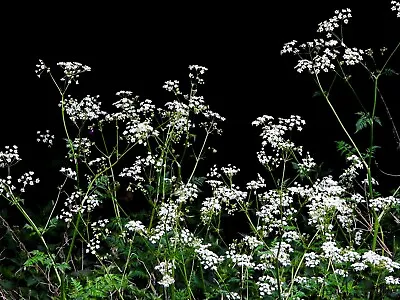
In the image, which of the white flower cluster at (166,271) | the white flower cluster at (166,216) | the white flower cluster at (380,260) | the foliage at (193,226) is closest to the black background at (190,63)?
the foliage at (193,226)

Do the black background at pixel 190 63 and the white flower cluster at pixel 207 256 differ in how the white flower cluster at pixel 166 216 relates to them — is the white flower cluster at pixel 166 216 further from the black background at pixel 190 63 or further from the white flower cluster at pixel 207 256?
the black background at pixel 190 63

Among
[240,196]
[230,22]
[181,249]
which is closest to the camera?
[181,249]

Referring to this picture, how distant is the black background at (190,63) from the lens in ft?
22.6

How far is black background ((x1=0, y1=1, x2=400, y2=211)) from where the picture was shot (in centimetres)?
689

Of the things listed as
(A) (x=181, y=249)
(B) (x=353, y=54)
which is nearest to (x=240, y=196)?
(A) (x=181, y=249)

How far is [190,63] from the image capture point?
23.3ft

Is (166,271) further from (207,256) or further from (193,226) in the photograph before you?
(193,226)

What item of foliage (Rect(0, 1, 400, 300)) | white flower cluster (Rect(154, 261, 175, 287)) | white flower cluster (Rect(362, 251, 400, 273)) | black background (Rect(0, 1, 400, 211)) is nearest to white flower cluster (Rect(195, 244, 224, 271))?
foliage (Rect(0, 1, 400, 300))

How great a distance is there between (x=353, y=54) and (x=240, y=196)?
1208mm

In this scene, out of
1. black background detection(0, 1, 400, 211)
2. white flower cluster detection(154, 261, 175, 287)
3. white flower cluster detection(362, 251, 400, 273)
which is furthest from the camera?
black background detection(0, 1, 400, 211)

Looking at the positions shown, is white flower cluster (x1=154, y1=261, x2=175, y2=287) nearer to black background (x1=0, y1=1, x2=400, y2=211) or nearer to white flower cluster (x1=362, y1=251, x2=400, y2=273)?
white flower cluster (x1=362, y1=251, x2=400, y2=273)

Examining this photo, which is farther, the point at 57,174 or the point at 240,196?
the point at 57,174

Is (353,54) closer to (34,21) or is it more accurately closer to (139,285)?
(139,285)

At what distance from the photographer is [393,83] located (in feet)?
22.2
